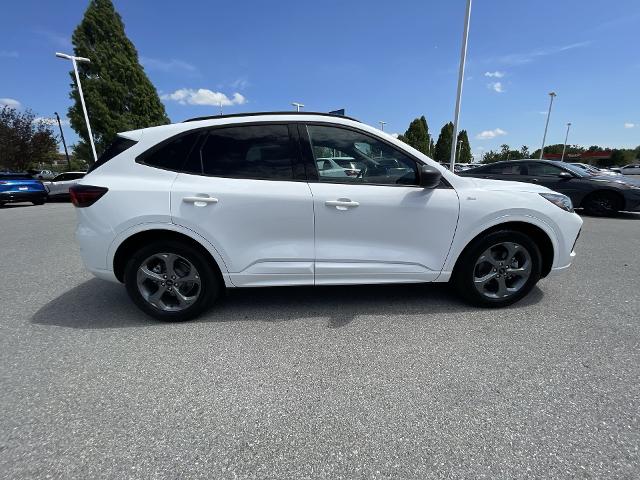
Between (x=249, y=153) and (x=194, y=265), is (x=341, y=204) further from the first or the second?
(x=194, y=265)

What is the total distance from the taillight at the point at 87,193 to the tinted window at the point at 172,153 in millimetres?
443

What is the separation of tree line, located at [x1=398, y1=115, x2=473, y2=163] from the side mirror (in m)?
38.5

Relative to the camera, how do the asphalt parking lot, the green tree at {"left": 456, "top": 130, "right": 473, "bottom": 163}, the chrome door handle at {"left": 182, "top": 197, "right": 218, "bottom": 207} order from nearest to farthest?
the asphalt parking lot, the chrome door handle at {"left": 182, "top": 197, "right": 218, "bottom": 207}, the green tree at {"left": 456, "top": 130, "right": 473, "bottom": 163}

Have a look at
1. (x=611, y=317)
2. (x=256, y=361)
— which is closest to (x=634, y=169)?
(x=611, y=317)

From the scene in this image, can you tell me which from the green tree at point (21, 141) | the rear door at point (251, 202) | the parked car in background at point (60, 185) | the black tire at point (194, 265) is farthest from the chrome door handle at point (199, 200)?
the green tree at point (21, 141)

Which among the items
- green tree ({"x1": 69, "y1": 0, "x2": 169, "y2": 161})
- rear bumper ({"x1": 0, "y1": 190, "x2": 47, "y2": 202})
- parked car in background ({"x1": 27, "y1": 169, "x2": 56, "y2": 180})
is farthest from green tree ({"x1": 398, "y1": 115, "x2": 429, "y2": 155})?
rear bumper ({"x1": 0, "y1": 190, "x2": 47, "y2": 202})

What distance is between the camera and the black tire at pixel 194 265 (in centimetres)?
287

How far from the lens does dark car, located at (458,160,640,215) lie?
8305 millimetres

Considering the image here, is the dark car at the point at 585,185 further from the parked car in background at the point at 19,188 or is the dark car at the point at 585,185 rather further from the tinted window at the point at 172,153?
the parked car in background at the point at 19,188

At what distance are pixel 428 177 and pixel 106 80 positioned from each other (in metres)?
29.0

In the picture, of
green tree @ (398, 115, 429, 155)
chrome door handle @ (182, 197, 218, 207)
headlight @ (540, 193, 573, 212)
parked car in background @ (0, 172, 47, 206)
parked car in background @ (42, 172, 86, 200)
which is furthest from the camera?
green tree @ (398, 115, 429, 155)

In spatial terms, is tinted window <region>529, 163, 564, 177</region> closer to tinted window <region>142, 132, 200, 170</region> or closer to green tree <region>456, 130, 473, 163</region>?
tinted window <region>142, 132, 200, 170</region>

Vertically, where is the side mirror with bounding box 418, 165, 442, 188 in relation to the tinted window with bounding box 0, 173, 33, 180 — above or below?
above

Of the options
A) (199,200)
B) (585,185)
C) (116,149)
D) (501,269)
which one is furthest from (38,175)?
(585,185)
